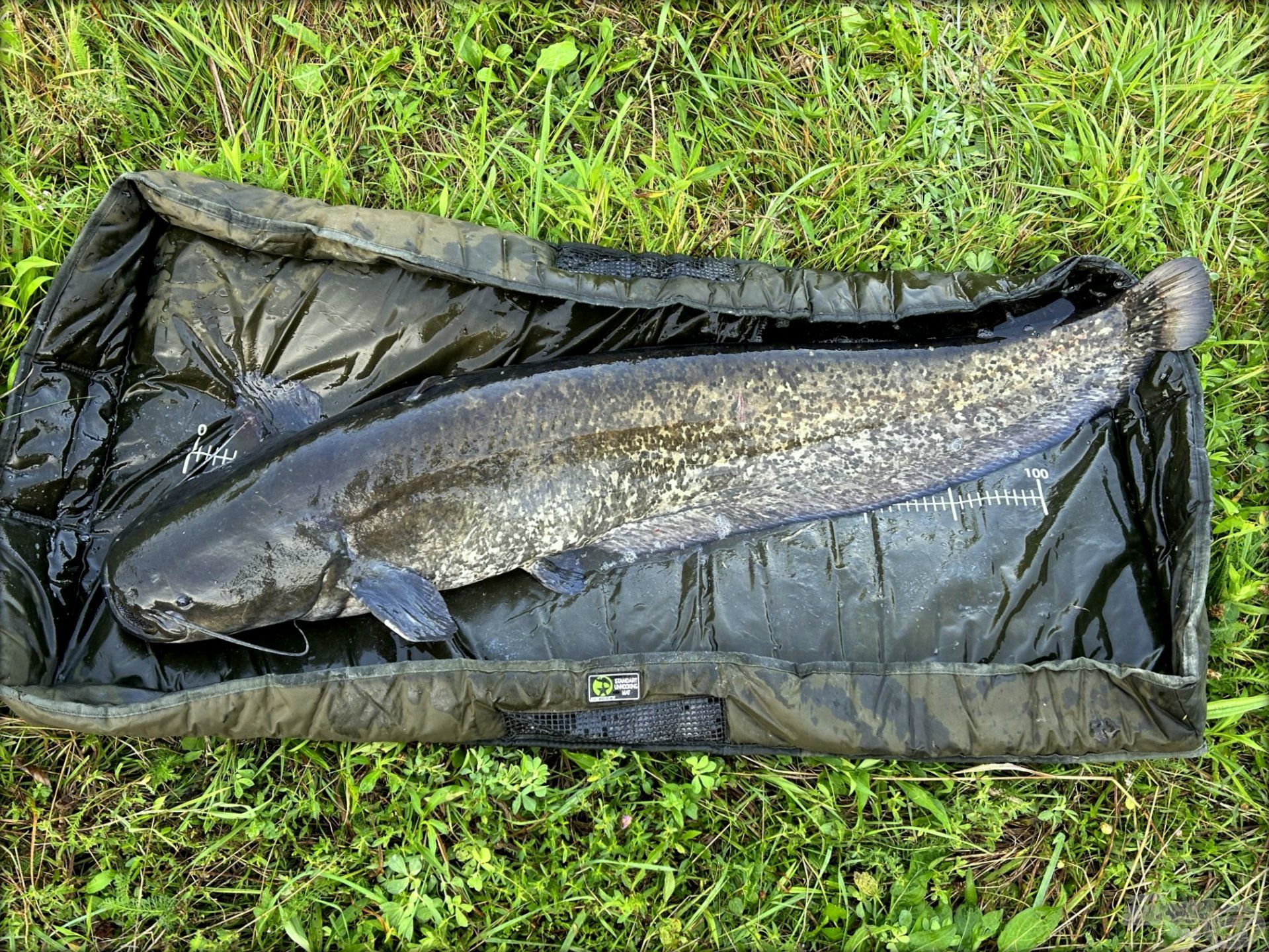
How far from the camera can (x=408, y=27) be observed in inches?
141

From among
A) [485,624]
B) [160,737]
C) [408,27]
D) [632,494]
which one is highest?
[408,27]

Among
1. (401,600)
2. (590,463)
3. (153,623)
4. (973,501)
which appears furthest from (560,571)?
(973,501)

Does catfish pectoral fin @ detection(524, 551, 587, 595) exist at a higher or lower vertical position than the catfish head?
lower

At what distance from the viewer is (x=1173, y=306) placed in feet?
10.0

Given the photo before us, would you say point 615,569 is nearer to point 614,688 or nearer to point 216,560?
point 614,688

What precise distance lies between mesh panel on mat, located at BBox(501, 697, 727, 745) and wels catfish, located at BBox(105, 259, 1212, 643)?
1.48 feet

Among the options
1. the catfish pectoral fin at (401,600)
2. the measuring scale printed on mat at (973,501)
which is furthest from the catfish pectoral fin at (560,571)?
the measuring scale printed on mat at (973,501)

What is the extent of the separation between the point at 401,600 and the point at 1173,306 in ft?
10.1

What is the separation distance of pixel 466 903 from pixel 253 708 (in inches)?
40.0

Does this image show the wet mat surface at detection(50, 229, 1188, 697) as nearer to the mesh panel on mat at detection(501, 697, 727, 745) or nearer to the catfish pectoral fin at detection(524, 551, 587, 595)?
the catfish pectoral fin at detection(524, 551, 587, 595)

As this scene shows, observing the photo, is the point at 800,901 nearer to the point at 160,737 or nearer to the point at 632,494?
the point at 632,494

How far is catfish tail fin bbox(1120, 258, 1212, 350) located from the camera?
10.00ft

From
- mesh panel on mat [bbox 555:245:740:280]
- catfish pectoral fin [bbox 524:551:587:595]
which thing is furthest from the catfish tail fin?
catfish pectoral fin [bbox 524:551:587:595]

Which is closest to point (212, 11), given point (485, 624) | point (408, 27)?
point (408, 27)
